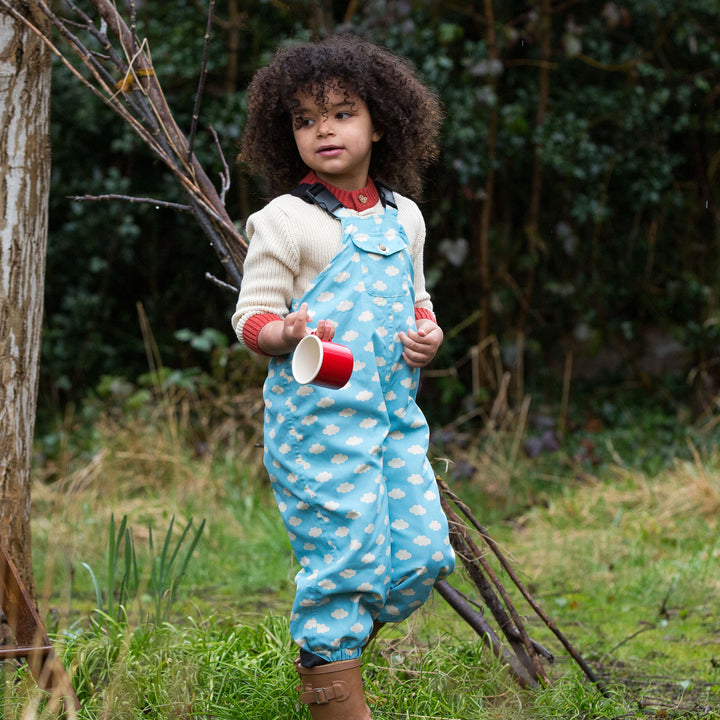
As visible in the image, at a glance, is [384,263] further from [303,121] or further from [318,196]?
[303,121]

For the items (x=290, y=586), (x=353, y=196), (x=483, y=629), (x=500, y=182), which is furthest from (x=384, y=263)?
(x=500, y=182)

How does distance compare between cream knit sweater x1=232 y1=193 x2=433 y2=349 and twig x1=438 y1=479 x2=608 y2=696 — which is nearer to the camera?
cream knit sweater x1=232 y1=193 x2=433 y2=349

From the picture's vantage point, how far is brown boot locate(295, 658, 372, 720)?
1913 millimetres

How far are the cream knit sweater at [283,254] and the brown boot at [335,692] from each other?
2.29 ft

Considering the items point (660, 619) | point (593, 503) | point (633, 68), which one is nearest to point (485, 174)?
point (633, 68)

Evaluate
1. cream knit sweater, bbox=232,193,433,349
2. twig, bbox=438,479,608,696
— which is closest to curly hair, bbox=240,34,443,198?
cream knit sweater, bbox=232,193,433,349

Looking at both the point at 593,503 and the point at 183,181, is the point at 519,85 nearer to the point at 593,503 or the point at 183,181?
the point at 593,503

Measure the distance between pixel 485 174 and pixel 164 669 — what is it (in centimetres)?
441

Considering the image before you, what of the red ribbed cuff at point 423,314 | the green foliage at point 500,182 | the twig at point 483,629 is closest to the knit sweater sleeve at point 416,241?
the red ribbed cuff at point 423,314

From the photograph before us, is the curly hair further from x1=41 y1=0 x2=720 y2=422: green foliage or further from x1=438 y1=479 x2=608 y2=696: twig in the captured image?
x1=41 y1=0 x2=720 y2=422: green foliage

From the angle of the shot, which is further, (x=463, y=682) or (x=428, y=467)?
(x=463, y=682)

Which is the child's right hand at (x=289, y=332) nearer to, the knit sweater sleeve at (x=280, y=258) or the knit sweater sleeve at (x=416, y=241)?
the knit sweater sleeve at (x=280, y=258)

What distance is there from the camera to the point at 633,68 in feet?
20.3

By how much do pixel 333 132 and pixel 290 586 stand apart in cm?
230
